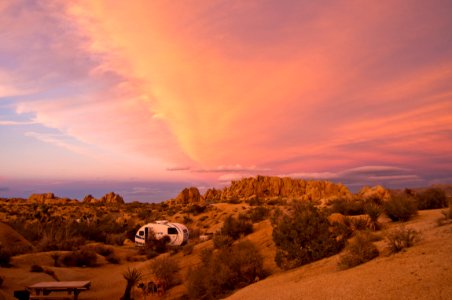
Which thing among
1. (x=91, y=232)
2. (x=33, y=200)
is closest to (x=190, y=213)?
(x=91, y=232)

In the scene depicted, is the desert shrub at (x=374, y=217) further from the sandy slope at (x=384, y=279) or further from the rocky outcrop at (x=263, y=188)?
the rocky outcrop at (x=263, y=188)

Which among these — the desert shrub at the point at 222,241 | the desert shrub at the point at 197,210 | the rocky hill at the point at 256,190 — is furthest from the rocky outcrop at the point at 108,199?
the desert shrub at the point at 222,241

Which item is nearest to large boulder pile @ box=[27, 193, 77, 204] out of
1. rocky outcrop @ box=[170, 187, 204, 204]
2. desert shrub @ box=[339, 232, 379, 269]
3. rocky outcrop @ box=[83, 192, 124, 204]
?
rocky outcrop @ box=[83, 192, 124, 204]

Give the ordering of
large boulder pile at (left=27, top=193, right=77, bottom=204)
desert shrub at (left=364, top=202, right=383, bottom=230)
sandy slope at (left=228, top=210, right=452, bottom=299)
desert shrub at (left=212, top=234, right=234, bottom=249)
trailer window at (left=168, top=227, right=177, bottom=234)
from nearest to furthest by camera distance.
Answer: sandy slope at (left=228, top=210, right=452, bottom=299) → desert shrub at (left=364, top=202, right=383, bottom=230) → desert shrub at (left=212, top=234, right=234, bottom=249) → trailer window at (left=168, top=227, right=177, bottom=234) → large boulder pile at (left=27, top=193, right=77, bottom=204)

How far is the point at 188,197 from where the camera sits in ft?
252

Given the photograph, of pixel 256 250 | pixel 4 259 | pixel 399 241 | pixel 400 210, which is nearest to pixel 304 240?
pixel 256 250

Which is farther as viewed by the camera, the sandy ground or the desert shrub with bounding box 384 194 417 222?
the desert shrub with bounding box 384 194 417 222

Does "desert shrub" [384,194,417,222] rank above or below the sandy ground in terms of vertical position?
above

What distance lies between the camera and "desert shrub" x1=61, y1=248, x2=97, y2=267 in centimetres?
2042

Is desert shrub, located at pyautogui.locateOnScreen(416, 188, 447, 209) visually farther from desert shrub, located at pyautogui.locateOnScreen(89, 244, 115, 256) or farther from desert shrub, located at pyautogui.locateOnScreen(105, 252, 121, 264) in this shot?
desert shrub, located at pyautogui.locateOnScreen(89, 244, 115, 256)

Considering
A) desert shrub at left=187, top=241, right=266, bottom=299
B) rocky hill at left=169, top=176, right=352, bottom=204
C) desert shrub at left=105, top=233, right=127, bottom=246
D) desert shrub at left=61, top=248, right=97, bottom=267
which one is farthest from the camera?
rocky hill at left=169, top=176, right=352, bottom=204

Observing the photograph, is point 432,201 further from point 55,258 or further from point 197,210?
point 197,210

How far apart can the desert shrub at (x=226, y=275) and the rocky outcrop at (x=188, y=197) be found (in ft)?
200

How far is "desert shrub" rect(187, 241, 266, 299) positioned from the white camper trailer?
47.0ft
